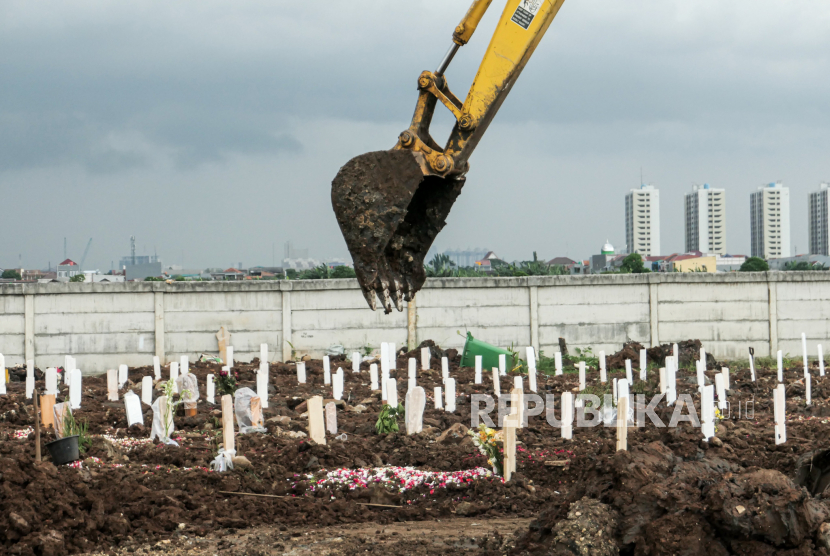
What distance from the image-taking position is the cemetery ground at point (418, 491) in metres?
3.79

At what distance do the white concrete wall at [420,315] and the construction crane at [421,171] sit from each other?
7.55 meters

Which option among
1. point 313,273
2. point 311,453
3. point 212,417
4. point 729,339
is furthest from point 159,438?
point 313,273

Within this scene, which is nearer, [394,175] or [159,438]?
[394,175]

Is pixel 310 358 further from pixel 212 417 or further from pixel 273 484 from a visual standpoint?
pixel 273 484

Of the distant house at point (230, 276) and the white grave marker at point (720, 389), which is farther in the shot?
the distant house at point (230, 276)

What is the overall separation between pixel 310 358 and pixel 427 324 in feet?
7.04

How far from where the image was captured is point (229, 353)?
1266 centimetres

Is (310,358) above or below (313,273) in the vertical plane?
below

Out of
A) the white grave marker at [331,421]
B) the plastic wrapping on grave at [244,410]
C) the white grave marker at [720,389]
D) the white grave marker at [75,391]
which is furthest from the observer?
the white grave marker at [75,391]

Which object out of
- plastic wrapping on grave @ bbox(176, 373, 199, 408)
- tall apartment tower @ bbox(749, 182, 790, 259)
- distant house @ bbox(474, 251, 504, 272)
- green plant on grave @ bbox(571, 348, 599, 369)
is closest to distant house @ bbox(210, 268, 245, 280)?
distant house @ bbox(474, 251, 504, 272)

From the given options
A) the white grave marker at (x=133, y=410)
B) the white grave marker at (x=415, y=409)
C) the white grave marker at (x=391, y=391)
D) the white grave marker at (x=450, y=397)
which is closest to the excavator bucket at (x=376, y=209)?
the white grave marker at (x=415, y=409)

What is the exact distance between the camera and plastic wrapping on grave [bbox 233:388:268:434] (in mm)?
7859

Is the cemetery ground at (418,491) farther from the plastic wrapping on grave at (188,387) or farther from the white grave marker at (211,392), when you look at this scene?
the white grave marker at (211,392)

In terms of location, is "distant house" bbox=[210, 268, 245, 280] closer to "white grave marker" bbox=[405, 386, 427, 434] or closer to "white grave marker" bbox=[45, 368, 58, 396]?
"white grave marker" bbox=[45, 368, 58, 396]
